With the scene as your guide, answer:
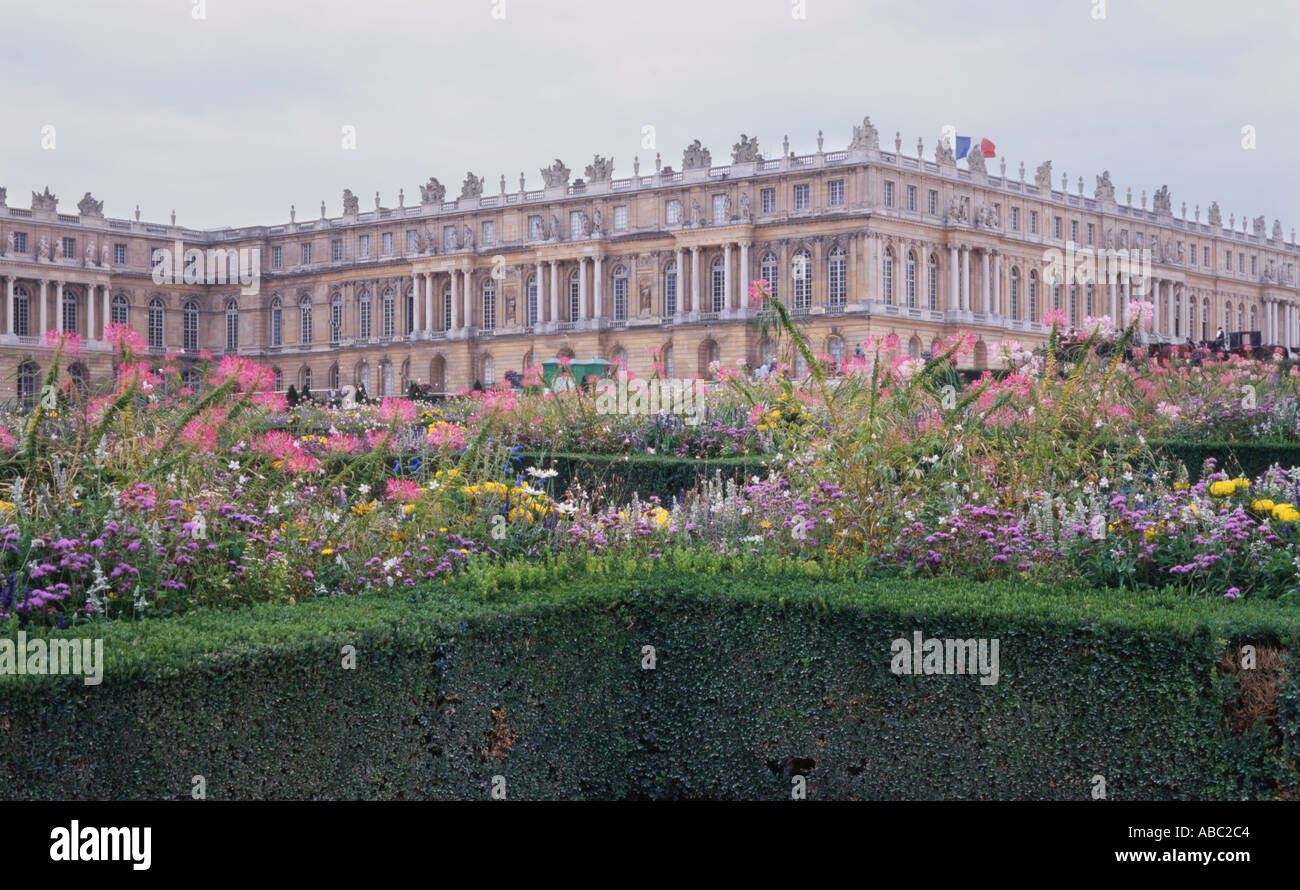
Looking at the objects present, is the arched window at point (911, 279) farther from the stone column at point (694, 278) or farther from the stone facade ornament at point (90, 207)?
the stone facade ornament at point (90, 207)

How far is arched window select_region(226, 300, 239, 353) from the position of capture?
247ft

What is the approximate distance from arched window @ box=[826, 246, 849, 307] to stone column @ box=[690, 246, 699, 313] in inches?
232

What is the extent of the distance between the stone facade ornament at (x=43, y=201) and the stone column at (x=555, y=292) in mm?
26028

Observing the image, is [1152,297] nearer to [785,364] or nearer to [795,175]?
[795,175]

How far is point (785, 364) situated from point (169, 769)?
23.7ft

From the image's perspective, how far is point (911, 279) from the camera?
193 ft

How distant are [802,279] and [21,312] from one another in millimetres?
39082

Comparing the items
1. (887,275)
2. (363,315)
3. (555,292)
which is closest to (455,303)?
(555,292)

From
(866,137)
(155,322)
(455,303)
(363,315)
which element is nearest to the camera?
(866,137)

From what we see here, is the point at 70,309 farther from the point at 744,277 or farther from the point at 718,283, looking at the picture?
the point at 744,277

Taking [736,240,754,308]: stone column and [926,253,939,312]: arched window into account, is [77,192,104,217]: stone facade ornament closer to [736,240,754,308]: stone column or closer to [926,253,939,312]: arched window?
[736,240,754,308]: stone column

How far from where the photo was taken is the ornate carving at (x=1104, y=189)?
6944 centimetres

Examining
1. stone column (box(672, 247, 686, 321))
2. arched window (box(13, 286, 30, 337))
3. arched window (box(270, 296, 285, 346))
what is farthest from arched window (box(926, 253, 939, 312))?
arched window (box(13, 286, 30, 337))
